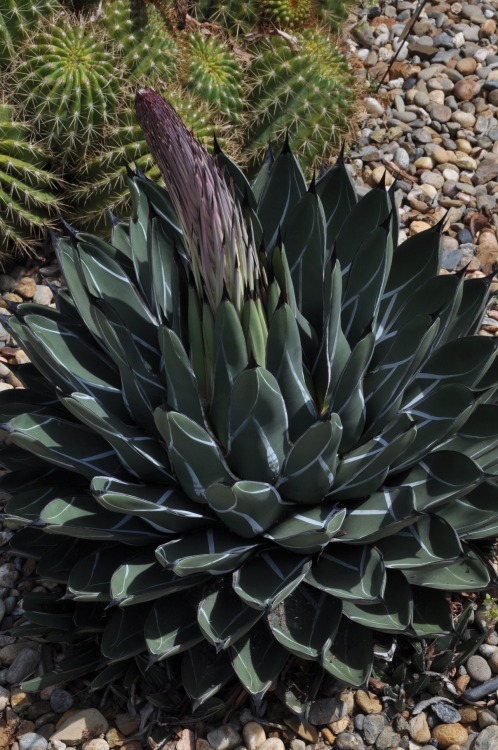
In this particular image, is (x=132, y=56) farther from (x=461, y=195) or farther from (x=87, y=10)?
(x=461, y=195)

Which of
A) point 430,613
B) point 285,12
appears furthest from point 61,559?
point 285,12

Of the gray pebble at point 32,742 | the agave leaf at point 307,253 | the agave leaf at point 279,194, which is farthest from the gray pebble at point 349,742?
the agave leaf at point 279,194

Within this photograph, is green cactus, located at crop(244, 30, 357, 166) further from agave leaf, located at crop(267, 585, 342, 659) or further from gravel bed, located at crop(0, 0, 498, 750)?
agave leaf, located at crop(267, 585, 342, 659)

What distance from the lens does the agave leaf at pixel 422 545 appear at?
249cm

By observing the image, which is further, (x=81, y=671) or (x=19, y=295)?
(x=19, y=295)

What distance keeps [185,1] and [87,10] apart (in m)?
0.47

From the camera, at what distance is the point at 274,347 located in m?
2.38

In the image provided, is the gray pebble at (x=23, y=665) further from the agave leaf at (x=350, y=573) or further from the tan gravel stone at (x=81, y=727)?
the agave leaf at (x=350, y=573)

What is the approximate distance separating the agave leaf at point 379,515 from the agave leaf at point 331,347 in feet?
0.99

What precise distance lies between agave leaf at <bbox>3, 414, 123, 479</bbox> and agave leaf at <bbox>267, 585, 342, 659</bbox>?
0.61 meters

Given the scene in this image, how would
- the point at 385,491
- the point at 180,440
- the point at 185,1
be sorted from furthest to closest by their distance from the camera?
the point at 185,1, the point at 385,491, the point at 180,440

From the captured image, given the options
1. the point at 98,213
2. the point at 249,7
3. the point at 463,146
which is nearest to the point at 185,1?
the point at 249,7

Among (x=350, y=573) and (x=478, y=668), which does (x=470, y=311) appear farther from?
(x=478, y=668)

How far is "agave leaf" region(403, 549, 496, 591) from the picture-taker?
2.59 meters
